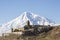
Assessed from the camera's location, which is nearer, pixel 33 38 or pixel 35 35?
pixel 33 38

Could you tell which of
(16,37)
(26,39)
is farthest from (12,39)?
(26,39)

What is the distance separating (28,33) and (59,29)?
37.8 feet

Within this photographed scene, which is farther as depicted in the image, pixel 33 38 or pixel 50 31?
pixel 50 31

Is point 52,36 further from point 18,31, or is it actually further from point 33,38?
Result: point 18,31

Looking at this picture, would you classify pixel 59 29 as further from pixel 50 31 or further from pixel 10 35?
pixel 10 35

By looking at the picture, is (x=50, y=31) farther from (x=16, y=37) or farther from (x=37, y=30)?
(x=16, y=37)

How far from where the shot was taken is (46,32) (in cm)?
9488

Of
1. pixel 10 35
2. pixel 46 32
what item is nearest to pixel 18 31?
pixel 10 35

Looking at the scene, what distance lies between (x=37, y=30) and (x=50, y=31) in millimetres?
4991

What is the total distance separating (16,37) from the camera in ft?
297

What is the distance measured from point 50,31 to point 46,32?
152 cm

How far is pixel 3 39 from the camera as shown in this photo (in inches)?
3708

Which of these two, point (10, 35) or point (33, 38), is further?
point (10, 35)

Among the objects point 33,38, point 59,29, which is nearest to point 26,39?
point 33,38
